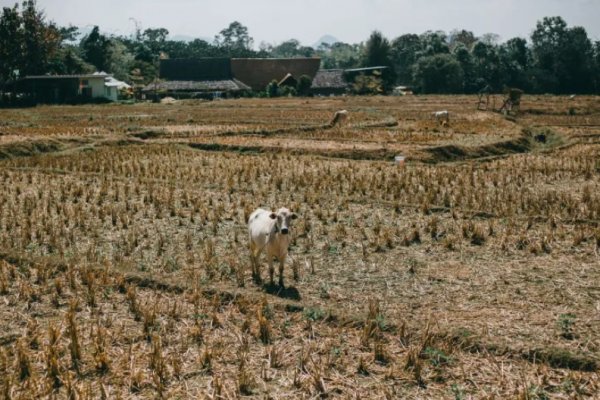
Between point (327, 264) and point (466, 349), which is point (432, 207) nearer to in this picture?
point (327, 264)

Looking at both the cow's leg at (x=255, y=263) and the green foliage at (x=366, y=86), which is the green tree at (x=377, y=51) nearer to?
the green foliage at (x=366, y=86)

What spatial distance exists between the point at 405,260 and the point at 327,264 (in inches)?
40.5

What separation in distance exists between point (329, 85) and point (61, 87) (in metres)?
24.5

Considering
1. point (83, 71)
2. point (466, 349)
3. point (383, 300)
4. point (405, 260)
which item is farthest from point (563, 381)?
point (83, 71)

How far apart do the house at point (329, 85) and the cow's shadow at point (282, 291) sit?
52.0 m

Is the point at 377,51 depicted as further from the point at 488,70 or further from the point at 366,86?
the point at 488,70

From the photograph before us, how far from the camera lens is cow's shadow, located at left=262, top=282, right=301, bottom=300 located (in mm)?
6617

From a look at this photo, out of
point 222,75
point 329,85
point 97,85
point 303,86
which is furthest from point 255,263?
point 222,75

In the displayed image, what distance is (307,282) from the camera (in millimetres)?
7078

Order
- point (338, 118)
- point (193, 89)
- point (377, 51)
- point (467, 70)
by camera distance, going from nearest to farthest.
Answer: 1. point (338, 118)
2. point (193, 89)
3. point (467, 70)
4. point (377, 51)

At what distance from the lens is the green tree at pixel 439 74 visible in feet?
176

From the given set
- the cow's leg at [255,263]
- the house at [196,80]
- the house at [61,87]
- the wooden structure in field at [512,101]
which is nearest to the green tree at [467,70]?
the house at [196,80]

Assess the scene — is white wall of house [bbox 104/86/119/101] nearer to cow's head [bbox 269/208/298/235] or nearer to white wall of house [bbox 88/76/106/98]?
white wall of house [bbox 88/76/106/98]

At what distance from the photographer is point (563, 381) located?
4.82 meters
